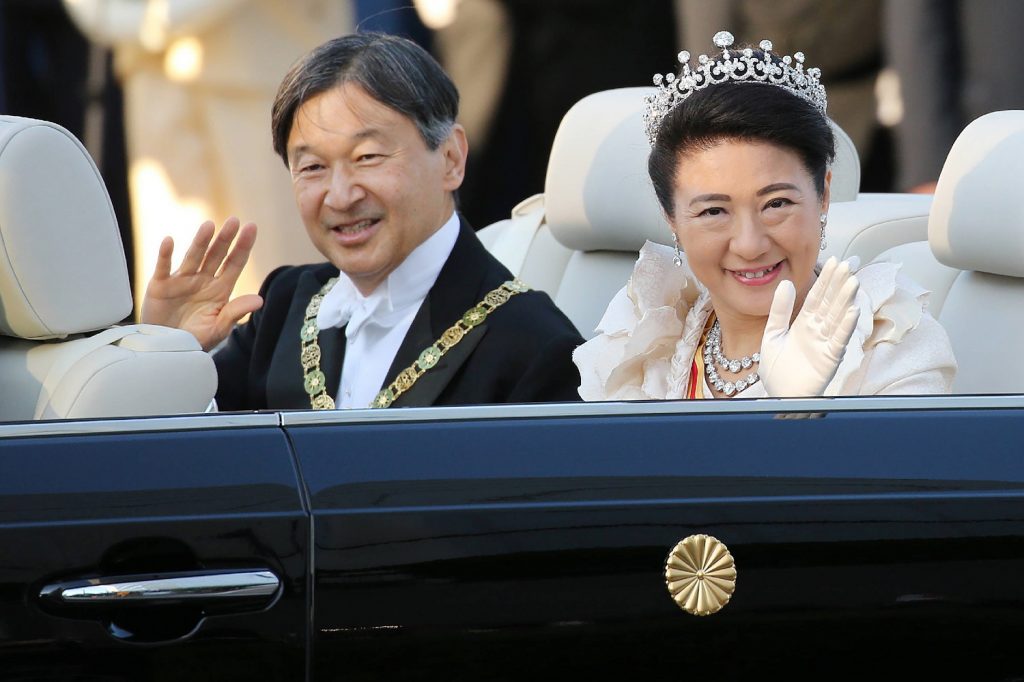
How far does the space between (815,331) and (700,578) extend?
1.74 feet

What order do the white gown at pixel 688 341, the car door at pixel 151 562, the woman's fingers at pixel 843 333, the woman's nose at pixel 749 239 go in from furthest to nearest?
the woman's nose at pixel 749 239 → the white gown at pixel 688 341 → the woman's fingers at pixel 843 333 → the car door at pixel 151 562

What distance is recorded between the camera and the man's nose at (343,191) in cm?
285

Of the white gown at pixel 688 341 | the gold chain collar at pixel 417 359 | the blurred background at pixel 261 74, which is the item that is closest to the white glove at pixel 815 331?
the white gown at pixel 688 341

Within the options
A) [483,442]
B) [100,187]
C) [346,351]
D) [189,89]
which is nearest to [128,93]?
[189,89]

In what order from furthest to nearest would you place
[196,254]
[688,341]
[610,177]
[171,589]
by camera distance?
[610,177]
[196,254]
[688,341]
[171,589]

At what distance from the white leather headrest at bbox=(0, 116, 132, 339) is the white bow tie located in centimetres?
74

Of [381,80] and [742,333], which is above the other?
[381,80]

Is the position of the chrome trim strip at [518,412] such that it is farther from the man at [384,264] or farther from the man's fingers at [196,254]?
the man's fingers at [196,254]

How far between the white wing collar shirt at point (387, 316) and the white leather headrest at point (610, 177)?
1.46 feet

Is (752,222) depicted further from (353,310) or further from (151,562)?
(151,562)

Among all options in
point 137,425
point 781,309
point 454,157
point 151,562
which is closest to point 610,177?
point 454,157

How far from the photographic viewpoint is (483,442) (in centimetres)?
169

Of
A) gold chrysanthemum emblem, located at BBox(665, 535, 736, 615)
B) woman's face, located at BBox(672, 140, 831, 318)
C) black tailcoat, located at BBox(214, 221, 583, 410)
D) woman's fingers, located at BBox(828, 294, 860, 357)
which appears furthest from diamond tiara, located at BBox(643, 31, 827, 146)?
gold chrysanthemum emblem, located at BBox(665, 535, 736, 615)

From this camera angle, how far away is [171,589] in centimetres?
158
